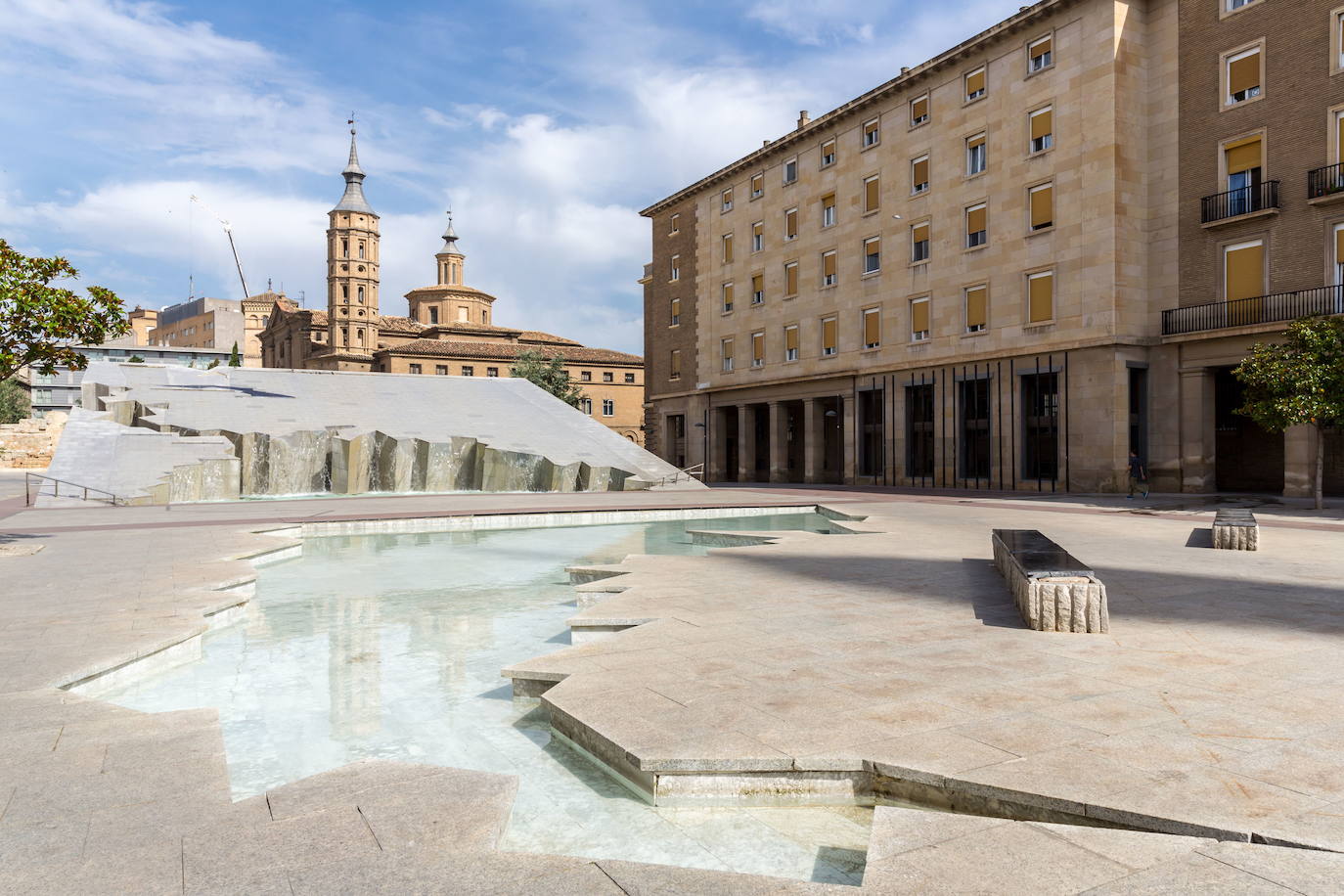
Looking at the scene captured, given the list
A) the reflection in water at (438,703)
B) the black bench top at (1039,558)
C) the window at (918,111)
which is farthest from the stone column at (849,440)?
the black bench top at (1039,558)

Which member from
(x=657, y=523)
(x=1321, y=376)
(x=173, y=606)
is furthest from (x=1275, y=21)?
(x=173, y=606)

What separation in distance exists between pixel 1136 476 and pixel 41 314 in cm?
2592

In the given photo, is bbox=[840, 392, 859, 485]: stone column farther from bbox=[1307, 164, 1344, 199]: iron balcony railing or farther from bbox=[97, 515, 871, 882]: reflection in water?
bbox=[97, 515, 871, 882]: reflection in water

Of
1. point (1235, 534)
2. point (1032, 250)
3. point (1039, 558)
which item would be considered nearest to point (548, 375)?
point (1032, 250)

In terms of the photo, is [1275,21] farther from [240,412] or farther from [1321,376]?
[240,412]

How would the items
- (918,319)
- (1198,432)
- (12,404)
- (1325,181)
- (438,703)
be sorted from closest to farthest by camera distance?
(438,703) → (1325,181) → (1198,432) → (918,319) → (12,404)

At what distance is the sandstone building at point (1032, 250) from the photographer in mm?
25234

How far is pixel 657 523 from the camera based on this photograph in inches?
736

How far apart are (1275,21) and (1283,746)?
27795 mm

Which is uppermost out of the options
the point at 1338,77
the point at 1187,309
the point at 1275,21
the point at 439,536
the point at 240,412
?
the point at 1275,21

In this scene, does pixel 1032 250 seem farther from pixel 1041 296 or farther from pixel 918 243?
pixel 918 243

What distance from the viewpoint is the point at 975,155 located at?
3114 centimetres

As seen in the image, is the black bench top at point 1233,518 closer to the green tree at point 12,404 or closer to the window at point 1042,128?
the window at point 1042,128

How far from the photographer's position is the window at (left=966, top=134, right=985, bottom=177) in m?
30.8
